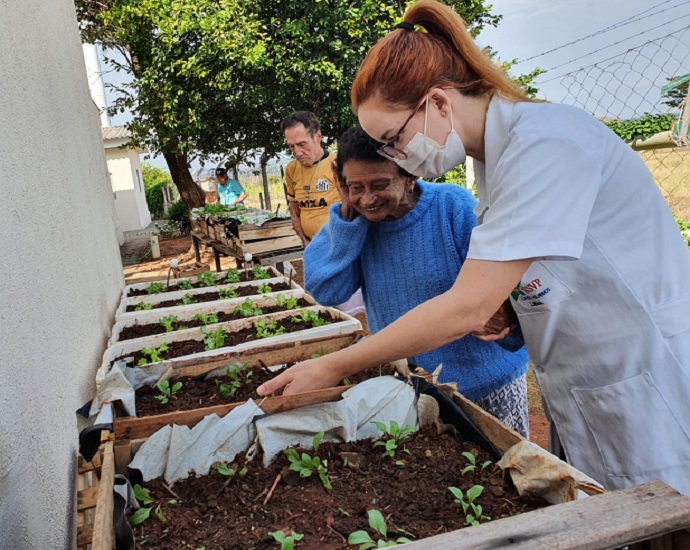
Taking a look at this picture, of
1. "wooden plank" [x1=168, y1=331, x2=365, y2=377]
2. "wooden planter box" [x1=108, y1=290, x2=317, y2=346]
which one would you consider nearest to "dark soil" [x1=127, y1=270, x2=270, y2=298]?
"wooden planter box" [x1=108, y1=290, x2=317, y2=346]

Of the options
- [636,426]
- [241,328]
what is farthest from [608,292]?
[241,328]

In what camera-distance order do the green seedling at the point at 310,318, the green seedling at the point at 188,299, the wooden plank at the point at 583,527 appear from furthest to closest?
the green seedling at the point at 188,299 → the green seedling at the point at 310,318 → the wooden plank at the point at 583,527

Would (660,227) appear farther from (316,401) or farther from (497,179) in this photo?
(316,401)

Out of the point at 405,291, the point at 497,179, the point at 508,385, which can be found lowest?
the point at 508,385

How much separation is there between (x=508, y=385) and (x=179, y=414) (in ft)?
3.84

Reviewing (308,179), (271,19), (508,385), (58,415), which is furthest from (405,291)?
(271,19)

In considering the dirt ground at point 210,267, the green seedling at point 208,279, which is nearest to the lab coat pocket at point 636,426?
the dirt ground at point 210,267

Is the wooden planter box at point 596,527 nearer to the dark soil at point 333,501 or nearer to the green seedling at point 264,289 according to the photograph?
the dark soil at point 333,501

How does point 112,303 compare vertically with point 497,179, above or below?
below

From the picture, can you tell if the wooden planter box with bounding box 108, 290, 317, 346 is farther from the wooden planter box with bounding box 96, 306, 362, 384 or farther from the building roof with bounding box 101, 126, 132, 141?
the building roof with bounding box 101, 126, 132, 141

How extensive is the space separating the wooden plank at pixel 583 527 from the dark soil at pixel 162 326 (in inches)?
117

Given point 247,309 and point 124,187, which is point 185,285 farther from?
point 124,187

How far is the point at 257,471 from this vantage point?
147 cm

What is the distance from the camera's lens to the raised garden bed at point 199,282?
184 inches
